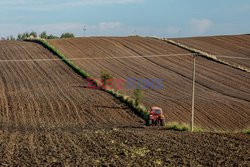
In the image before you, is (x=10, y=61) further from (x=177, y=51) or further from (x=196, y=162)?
(x=196, y=162)

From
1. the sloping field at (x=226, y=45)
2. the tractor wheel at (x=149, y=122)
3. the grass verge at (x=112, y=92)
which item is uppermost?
the sloping field at (x=226, y=45)

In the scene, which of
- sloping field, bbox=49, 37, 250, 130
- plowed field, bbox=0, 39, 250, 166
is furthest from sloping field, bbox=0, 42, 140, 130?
sloping field, bbox=49, 37, 250, 130

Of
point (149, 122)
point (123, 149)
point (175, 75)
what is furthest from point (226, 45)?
point (123, 149)

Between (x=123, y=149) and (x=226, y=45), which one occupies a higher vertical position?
(x=226, y=45)

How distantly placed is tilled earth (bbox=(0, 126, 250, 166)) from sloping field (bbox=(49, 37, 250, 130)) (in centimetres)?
1147

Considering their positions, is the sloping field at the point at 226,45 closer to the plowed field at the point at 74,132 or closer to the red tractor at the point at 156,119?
the plowed field at the point at 74,132

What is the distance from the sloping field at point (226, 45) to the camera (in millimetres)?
58500

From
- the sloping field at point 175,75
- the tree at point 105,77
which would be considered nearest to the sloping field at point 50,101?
the tree at point 105,77

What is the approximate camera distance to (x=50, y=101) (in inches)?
1487

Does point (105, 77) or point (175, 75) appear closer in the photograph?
point (105, 77)

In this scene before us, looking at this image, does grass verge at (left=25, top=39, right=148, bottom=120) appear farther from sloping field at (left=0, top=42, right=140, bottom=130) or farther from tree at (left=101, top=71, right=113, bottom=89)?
tree at (left=101, top=71, right=113, bottom=89)

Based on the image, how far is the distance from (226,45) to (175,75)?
2004 cm

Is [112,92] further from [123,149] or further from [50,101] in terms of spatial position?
[123,149]

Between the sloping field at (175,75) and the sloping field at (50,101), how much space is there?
3.14 meters
